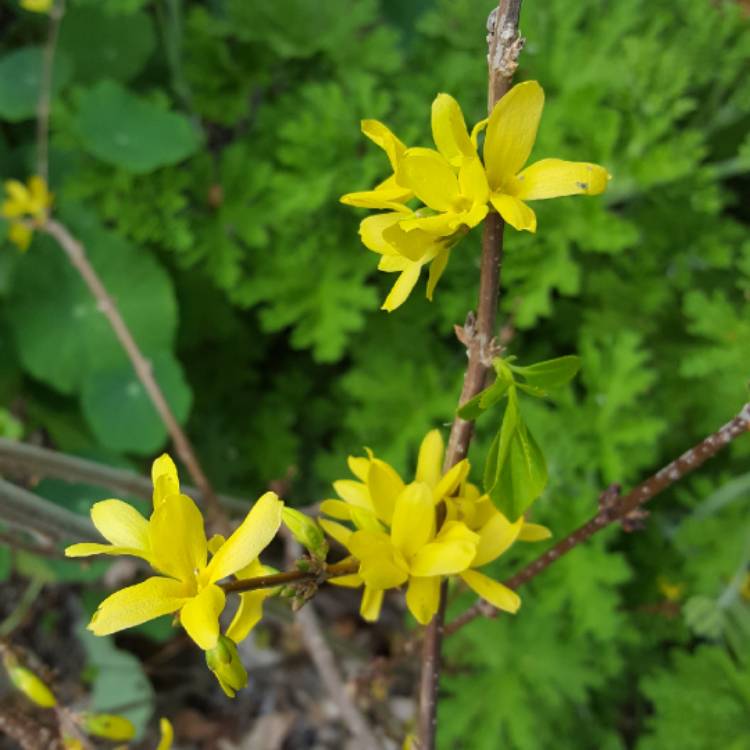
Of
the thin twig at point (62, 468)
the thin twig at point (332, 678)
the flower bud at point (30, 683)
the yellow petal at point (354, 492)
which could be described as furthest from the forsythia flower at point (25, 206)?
the yellow petal at point (354, 492)

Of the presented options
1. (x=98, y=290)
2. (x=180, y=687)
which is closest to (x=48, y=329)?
(x=98, y=290)

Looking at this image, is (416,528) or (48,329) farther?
(48,329)

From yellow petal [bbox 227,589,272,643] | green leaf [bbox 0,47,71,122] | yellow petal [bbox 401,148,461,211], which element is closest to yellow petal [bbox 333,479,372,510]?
yellow petal [bbox 227,589,272,643]

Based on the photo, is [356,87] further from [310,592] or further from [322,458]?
[310,592]

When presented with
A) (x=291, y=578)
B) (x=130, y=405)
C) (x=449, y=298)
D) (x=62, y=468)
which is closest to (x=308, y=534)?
(x=291, y=578)

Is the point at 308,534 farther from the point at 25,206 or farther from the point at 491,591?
the point at 25,206

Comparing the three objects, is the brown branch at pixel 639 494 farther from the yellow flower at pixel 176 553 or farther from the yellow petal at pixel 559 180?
the yellow flower at pixel 176 553
